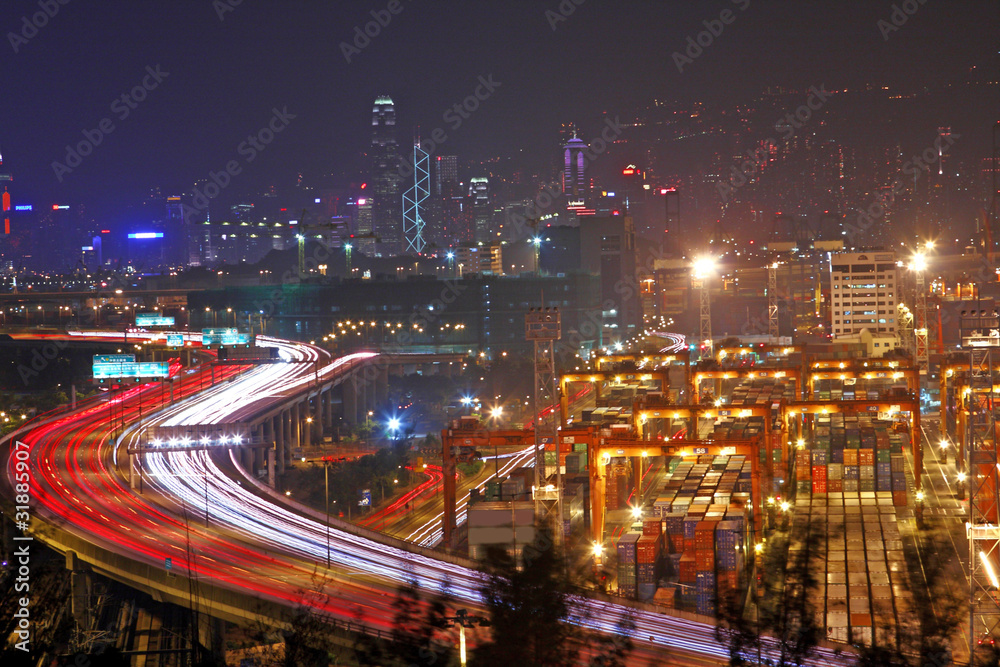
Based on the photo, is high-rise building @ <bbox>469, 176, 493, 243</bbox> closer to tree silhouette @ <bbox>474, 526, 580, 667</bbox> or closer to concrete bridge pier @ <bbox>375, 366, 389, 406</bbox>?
concrete bridge pier @ <bbox>375, 366, 389, 406</bbox>

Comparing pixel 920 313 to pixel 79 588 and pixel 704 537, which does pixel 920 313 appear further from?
pixel 79 588

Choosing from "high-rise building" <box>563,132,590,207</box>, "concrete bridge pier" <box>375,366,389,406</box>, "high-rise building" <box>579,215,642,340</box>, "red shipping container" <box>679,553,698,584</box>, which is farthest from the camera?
"high-rise building" <box>563,132,590,207</box>

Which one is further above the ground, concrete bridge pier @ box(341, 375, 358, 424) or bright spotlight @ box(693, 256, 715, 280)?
bright spotlight @ box(693, 256, 715, 280)

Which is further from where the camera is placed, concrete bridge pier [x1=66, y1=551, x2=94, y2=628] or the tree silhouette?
concrete bridge pier [x1=66, y1=551, x2=94, y2=628]

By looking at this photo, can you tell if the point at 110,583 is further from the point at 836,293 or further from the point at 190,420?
the point at 836,293

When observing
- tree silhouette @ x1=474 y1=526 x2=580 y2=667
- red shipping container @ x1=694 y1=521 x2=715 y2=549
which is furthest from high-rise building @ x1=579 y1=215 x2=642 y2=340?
tree silhouette @ x1=474 y1=526 x2=580 y2=667

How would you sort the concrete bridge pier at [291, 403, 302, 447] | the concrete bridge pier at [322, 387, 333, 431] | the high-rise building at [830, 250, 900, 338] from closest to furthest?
the concrete bridge pier at [291, 403, 302, 447]
the concrete bridge pier at [322, 387, 333, 431]
the high-rise building at [830, 250, 900, 338]

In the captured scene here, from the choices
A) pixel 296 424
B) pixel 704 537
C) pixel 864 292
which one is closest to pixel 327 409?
pixel 296 424

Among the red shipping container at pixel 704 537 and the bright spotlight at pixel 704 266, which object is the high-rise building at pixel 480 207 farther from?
the red shipping container at pixel 704 537
